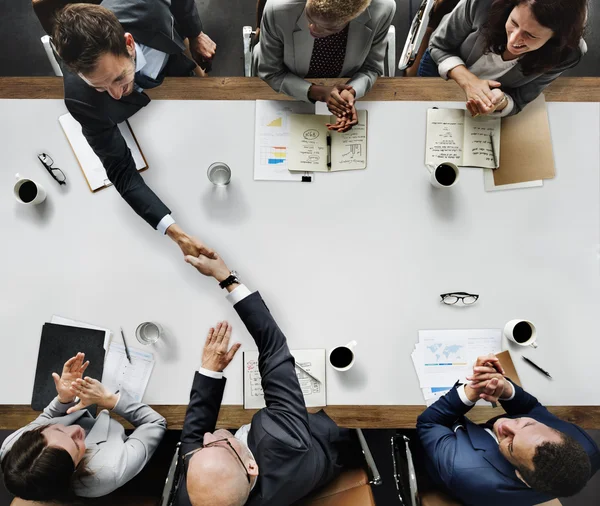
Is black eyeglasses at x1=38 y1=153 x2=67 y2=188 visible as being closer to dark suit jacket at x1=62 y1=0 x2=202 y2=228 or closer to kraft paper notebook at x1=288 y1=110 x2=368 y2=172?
dark suit jacket at x1=62 y1=0 x2=202 y2=228

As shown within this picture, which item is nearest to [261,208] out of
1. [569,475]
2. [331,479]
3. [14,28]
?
[331,479]

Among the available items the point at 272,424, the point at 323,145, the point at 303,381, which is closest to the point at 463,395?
the point at 303,381

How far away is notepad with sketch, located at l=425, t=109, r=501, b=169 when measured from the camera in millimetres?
1653

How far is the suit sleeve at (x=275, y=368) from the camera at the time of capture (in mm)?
1434

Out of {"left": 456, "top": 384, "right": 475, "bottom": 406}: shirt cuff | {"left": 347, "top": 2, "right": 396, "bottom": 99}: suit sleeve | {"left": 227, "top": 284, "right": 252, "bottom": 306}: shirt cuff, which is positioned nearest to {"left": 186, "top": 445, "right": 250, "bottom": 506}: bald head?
{"left": 227, "top": 284, "right": 252, "bottom": 306}: shirt cuff

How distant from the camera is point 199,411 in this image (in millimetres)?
1460

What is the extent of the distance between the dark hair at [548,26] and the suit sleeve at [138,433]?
6.03 ft

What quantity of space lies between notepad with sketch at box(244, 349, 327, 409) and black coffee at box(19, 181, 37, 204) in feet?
3.28

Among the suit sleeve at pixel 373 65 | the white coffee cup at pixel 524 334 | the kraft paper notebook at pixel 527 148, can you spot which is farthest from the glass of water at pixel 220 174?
the white coffee cup at pixel 524 334

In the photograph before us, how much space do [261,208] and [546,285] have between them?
44.6 inches

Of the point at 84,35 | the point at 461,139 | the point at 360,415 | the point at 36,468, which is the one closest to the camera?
the point at 84,35

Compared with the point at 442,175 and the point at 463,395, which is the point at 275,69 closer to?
the point at 442,175

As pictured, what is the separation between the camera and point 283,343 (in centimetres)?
148

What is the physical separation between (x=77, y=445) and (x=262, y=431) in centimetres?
63
